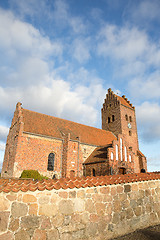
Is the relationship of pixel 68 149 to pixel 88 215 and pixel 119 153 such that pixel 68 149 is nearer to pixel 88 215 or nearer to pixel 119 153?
pixel 119 153

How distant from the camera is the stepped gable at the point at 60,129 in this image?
1945 cm

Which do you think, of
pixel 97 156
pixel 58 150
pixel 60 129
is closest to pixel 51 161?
pixel 58 150

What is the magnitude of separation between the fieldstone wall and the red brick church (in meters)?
11.7

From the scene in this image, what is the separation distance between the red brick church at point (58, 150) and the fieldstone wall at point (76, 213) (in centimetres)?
1173

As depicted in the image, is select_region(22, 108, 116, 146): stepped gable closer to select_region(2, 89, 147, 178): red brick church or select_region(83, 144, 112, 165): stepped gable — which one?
select_region(2, 89, 147, 178): red brick church

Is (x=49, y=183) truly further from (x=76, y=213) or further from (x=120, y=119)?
(x=120, y=119)

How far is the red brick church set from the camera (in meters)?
17.1

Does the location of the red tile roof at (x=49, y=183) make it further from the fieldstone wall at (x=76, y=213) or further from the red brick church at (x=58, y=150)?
the red brick church at (x=58, y=150)

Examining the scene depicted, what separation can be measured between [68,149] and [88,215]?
48.7ft

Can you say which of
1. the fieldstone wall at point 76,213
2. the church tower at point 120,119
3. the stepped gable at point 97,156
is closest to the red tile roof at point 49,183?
the fieldstone wall at point 76,213

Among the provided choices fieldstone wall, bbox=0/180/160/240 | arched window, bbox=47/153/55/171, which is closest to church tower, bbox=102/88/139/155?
arched window, bbox=47/153/55/171

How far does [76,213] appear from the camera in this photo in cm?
454

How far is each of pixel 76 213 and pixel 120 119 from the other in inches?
1058

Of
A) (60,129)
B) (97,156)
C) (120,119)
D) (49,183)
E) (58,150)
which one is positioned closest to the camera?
(49,183)
